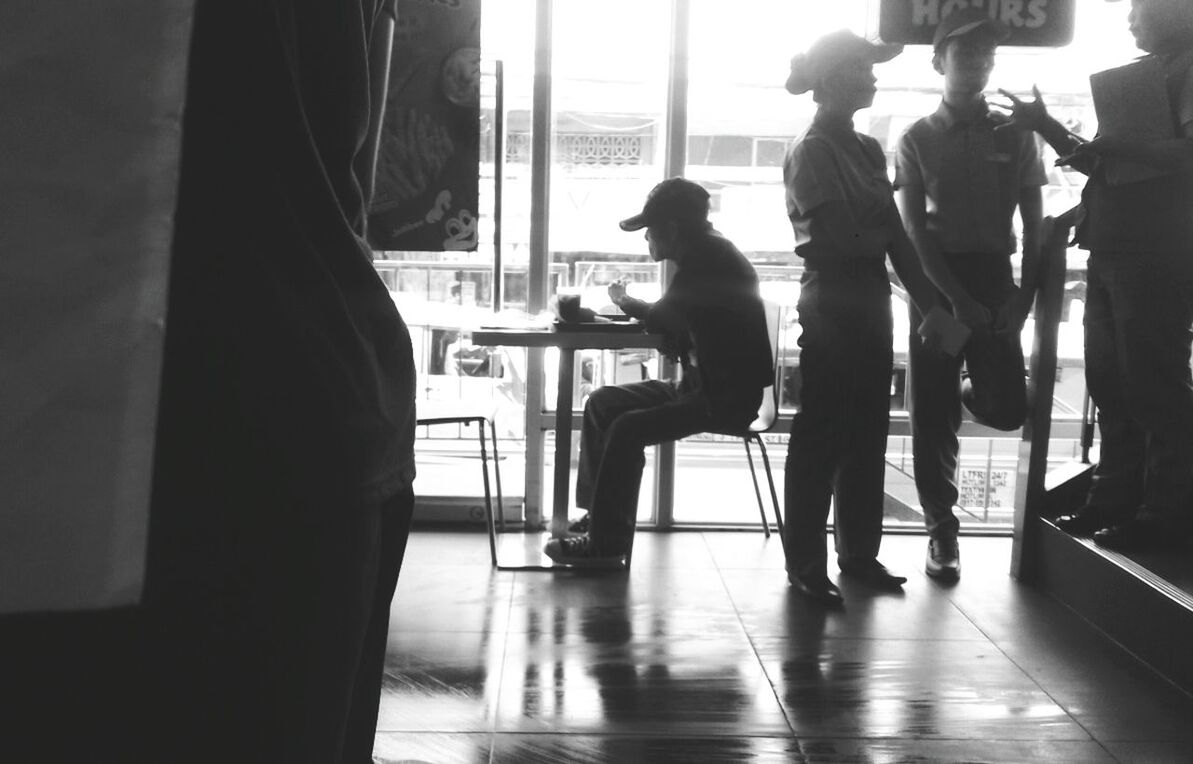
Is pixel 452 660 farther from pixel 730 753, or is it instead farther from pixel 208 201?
pixel 208 201

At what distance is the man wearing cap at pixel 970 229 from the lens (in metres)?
3.55

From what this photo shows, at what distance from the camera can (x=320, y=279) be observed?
0.60 metres

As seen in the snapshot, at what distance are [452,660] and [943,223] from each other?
2.07 metres

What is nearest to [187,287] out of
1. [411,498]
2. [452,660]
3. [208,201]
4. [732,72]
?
[208,201]

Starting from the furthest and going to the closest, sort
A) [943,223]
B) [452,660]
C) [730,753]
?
[943,223]
[452,660]
[730,753]

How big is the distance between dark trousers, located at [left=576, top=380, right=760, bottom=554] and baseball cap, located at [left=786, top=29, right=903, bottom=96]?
3.27ft

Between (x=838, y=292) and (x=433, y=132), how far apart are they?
1461mm

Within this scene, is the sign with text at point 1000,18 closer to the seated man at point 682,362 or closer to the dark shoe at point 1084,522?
the seated man at point 682,362

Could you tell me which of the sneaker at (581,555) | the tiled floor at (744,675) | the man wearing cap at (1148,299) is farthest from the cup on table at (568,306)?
the man wearing cap at (1148,299)

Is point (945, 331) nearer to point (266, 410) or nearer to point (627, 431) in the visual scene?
point (627, 431)

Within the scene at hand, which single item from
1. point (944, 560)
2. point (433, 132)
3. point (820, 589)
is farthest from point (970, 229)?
point (433, 132)

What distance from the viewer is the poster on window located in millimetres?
3721

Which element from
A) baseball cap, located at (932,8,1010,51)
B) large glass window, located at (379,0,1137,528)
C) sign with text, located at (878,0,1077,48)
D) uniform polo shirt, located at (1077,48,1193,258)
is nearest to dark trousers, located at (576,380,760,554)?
large glass window, located at (379,0,1137,528)

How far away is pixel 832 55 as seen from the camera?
10.8 ft
